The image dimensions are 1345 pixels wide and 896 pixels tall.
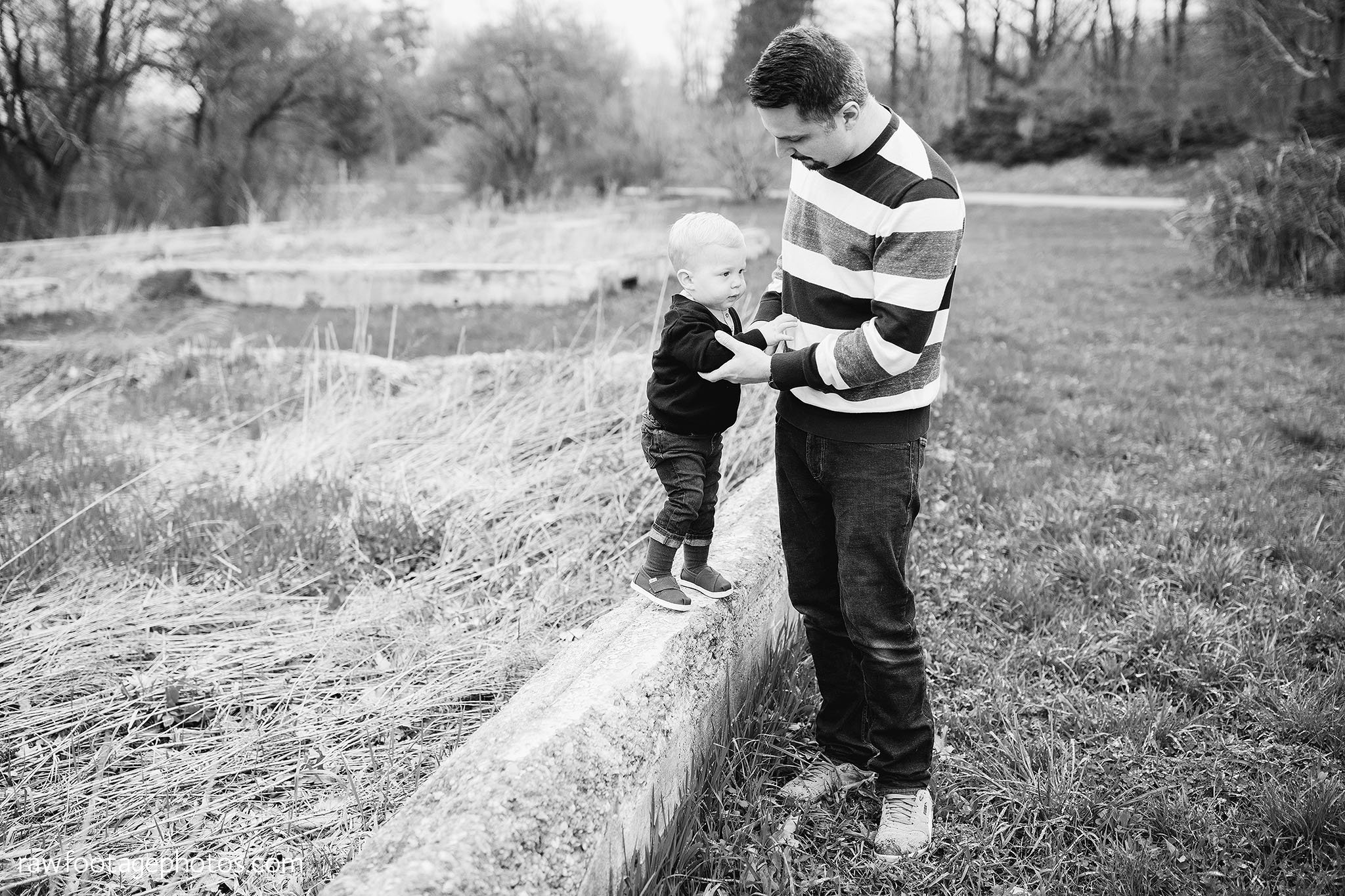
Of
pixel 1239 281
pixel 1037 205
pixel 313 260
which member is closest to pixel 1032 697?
pixel 1239 281

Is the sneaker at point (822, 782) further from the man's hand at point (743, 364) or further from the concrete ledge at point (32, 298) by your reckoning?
the concrete ledge at point (32, 298)

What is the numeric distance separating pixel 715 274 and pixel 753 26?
35194 millimetres

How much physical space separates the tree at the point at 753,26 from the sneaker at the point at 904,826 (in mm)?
31855

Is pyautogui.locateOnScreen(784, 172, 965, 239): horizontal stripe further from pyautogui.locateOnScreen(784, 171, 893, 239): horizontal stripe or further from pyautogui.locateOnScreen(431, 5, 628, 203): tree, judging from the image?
pyautogui.locateOnScreen(431, 5, 628, 203): tree

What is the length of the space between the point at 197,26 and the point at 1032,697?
20.1m

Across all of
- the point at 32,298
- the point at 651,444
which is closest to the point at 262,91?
the point at 32,298

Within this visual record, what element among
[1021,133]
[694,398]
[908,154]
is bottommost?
[694,398]

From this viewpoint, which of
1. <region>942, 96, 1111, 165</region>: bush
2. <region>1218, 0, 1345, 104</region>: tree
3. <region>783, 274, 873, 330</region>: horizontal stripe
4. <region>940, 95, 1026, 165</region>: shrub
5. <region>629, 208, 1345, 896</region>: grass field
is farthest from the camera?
<region>940, 95, 1026, 165</region>: shrub

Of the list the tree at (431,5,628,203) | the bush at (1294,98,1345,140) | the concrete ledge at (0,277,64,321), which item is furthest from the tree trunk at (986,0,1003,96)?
the concrete ledge at (0,277,64,321)

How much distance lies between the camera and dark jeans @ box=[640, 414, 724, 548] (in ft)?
7.99

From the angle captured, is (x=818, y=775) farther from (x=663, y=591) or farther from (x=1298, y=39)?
(x=1298, y=39)

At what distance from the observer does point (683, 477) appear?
2.45m

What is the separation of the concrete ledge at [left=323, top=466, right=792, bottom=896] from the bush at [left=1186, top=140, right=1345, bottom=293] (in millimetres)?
8996

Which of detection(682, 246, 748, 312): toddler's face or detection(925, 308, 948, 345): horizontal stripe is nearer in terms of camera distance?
detection(925, 308, 948, 345): horizontal stripe
